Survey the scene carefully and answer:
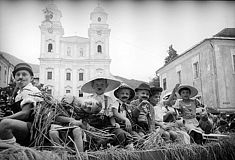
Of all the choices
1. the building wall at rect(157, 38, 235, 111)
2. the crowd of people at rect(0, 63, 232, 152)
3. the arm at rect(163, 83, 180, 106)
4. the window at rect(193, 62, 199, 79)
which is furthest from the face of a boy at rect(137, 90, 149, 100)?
the window at rect(193, 62, 199, 79)

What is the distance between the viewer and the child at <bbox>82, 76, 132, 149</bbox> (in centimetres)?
129

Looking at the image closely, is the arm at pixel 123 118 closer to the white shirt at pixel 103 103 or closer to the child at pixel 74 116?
the white shirt at pixel 103 103

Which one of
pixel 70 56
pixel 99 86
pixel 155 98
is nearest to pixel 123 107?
pixel 99 86

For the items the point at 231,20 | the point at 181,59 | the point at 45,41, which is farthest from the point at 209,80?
the point at 45,41

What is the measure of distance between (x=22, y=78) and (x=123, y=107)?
2.34 feet

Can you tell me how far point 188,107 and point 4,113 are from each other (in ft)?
4.78

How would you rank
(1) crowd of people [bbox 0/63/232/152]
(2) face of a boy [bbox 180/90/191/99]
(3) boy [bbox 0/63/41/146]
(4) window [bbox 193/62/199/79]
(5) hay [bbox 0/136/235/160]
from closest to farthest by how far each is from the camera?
(5) hay [bbox 0/136/235/160], (3) boy [bbox 0/63/41/146], (1) crowd of people [bbox 0/63/232/152], (2) face of a boy [bbox 180/90/191/99], (4) window [bbox 193/62/199/79]

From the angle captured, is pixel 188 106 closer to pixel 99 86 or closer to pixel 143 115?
pixel 143 115

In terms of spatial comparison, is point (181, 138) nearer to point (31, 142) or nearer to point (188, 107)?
point (188, 107)

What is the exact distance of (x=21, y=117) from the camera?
1.09m

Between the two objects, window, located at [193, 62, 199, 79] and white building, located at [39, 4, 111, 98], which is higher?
white building, located at [39, 4, 111, 98]

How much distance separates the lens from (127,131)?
55.2 inches

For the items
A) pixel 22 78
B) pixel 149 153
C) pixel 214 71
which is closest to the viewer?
pixel 149 153

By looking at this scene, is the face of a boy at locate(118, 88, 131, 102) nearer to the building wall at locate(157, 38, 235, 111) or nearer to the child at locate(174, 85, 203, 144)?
the child at locate(174, 85, 203, 144)
